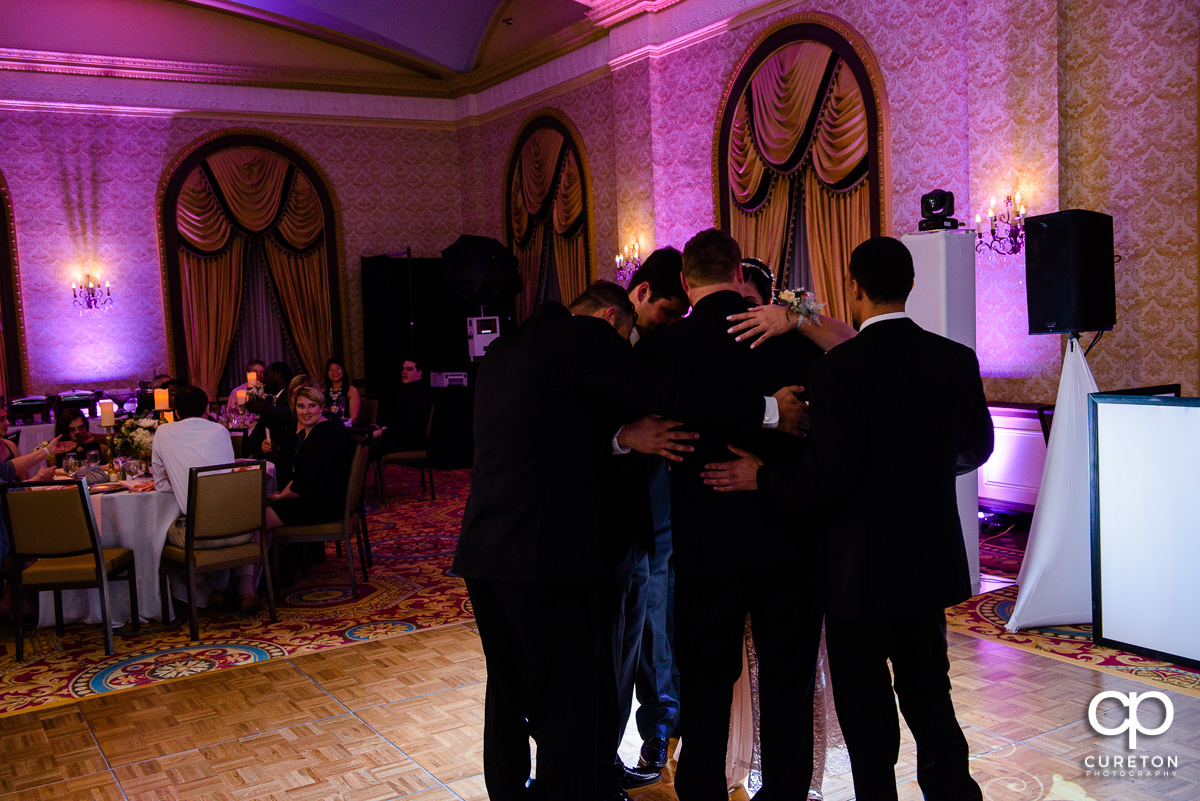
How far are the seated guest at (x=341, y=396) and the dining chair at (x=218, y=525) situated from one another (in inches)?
138

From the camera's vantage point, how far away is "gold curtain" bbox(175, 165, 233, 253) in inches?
446

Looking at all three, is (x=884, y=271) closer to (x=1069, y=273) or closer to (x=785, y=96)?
(x=1069, y=273)

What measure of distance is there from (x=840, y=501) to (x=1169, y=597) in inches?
94.3

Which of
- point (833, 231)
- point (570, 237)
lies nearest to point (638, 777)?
point (833, 231)

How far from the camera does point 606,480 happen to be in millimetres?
2578

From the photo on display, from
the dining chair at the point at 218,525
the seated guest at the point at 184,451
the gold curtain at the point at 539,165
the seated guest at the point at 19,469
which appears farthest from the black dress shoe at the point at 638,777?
the gold curtain at the point at 539,165

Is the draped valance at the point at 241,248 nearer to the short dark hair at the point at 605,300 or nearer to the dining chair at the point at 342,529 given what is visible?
the dining chair at the point at 342,529

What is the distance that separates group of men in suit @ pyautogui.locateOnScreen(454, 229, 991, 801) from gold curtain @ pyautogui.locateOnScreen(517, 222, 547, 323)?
9.07 metres

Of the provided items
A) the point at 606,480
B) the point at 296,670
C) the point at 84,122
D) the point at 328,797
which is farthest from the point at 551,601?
the point at 84,122

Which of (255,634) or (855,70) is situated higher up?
(855,70)

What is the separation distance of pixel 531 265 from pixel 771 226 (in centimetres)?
413

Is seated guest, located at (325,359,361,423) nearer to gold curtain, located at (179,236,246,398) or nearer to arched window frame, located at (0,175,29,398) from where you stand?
gold curtain, located at (179,236,246,398)

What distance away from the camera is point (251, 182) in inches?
459

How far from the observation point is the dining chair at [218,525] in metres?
5.14
